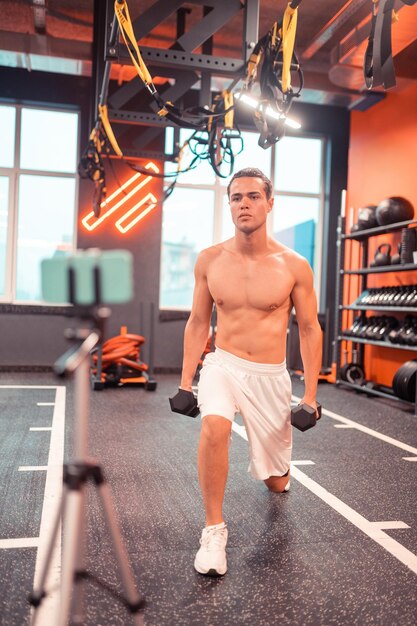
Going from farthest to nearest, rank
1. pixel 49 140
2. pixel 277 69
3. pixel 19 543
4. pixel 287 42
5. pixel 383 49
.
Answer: pixel 49 140 → pixel 277 69 → pixel 287 42 → pixel 383 49 → pixel 19 543

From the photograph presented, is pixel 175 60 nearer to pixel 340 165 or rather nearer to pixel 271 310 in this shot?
pixel 271 310

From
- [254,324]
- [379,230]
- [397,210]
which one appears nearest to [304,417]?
[254,324]

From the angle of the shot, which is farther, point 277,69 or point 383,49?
point 277,69

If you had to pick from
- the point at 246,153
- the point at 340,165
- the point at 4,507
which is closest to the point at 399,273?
the point at 340,165

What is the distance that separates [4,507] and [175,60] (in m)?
2.58

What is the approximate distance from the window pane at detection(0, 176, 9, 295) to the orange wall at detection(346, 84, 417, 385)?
14.9ft

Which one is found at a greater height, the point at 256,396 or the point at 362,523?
the point at 256,396

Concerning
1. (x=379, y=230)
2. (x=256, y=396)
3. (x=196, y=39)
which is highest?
(x=196, y=39)

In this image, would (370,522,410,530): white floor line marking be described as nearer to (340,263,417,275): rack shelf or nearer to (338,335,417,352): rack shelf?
(338,335,417,352): rack shelf

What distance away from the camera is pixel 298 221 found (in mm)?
8648

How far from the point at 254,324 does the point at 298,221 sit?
6547 millimetres

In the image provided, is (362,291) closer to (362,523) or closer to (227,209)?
(227,209)

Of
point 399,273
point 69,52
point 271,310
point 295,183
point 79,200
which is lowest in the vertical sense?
point 271,310

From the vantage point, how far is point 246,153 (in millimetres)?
8414
